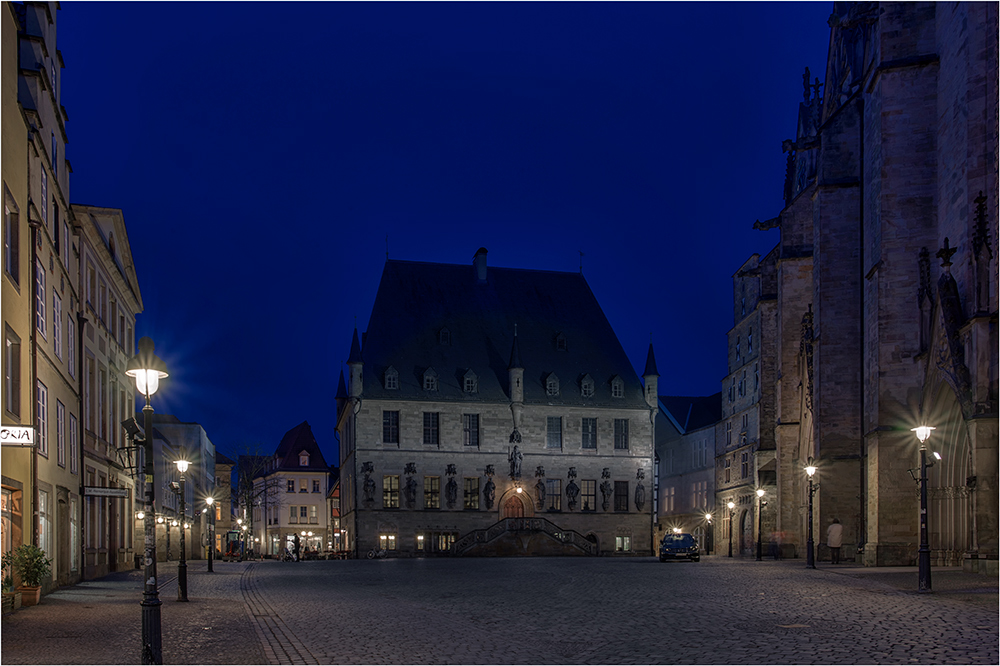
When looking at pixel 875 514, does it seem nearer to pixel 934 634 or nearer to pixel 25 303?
pixel 934 634

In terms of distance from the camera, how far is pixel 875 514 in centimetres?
2988

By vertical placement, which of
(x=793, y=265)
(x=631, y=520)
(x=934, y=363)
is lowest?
(x=631, y=520)

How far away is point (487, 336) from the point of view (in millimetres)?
73438

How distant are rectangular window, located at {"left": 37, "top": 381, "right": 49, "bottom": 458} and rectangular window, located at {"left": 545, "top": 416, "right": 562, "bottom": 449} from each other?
48.9m

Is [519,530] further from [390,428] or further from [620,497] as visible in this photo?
[390,428]

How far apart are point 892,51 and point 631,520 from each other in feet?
149

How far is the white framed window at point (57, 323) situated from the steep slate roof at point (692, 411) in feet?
189

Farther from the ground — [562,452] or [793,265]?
[793,265]

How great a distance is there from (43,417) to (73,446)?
251 inches

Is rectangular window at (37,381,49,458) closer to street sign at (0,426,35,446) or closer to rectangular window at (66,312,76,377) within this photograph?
rectangular window at (66,312,76,377)

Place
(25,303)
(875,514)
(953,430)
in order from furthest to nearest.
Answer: (875,514) < (953,430) < (25,303)

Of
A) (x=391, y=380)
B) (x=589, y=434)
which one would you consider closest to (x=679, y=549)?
(x=589, y=434)

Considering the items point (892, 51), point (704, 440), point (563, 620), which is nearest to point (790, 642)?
point (563, 620)

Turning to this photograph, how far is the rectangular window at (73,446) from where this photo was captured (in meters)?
29.1
